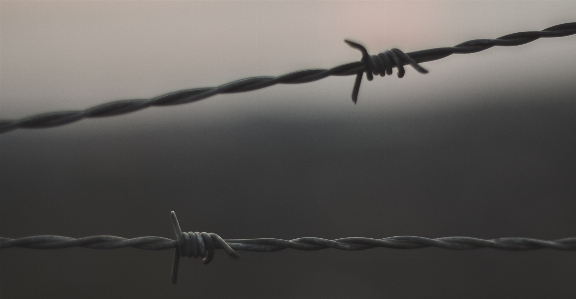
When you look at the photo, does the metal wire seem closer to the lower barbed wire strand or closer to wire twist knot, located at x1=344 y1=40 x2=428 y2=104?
wire twist knot, located at x1=344 y1=40 x2=428 y2=104

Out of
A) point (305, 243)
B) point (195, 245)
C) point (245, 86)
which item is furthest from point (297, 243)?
point (245, 86)

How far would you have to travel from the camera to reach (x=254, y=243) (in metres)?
0.86

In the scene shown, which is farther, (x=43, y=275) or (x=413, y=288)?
(x=43, y=275)

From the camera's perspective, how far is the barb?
830 mm

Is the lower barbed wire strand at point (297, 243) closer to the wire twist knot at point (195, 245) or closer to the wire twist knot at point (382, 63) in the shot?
the wire twist knot at point (195, 245)

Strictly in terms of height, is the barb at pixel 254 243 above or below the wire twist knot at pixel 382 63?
below

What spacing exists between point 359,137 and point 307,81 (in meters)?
15.8

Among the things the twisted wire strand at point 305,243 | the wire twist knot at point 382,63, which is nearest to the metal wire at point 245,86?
the wire twist knot at point 382,63

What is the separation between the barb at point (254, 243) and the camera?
0.83m

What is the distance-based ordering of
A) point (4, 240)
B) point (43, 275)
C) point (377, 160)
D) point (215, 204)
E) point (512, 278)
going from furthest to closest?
point (377, 160), point (215, 204), point (43, 275), point (512, 278), point (4, 240)

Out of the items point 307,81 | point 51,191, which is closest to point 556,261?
point 307,81

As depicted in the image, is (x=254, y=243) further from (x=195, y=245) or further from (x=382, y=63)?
(x=382, y=63)

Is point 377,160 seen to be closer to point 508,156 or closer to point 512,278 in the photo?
point 508,156

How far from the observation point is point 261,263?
44.4 feet
